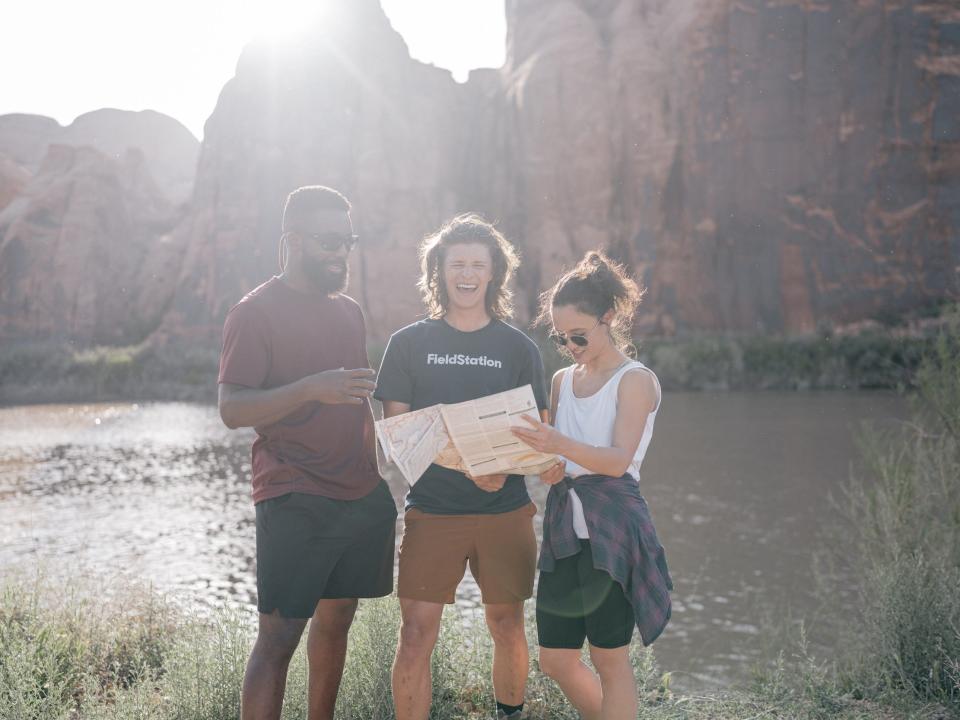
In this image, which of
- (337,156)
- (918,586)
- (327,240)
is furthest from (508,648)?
(337,156)

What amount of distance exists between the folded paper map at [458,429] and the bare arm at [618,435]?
65mm

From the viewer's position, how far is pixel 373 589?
10.1 ft

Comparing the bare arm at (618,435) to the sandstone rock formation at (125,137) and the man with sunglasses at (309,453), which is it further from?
the sandstone rock formation at (125,137)

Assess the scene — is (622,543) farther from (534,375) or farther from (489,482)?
(534,375)

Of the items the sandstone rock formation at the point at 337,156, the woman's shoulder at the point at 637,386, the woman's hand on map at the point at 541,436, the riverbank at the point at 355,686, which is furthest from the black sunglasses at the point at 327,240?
the sandstone rock formation at the point at 337,156

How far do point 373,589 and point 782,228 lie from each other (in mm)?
36090

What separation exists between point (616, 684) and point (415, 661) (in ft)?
2.17

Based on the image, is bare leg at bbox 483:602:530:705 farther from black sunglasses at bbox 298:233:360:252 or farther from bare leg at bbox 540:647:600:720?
black sunglasses at bbox 298:233:360:252

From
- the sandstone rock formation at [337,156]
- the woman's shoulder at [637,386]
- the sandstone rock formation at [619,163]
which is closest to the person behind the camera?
the woman's shoulder at [637,386]

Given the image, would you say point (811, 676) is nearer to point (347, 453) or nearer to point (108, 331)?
point (347, 453)

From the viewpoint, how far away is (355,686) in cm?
364

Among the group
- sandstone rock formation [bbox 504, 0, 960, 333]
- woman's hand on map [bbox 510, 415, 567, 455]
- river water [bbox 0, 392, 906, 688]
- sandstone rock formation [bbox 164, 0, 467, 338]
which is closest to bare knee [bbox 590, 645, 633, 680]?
woman's hand on map [bbox 510, 415, 567, 455]

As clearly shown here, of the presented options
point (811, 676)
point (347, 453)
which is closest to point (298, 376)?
point (347, 453)

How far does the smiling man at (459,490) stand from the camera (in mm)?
2990
